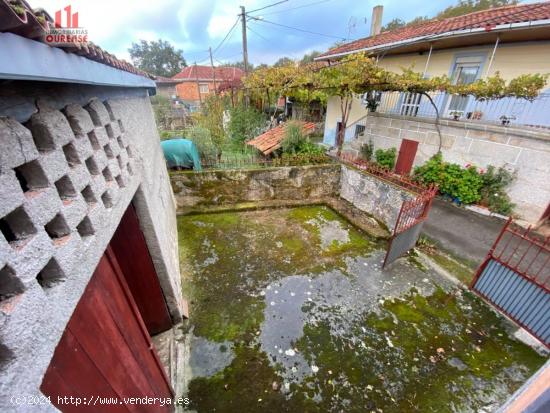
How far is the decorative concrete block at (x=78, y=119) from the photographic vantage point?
1.39 metres

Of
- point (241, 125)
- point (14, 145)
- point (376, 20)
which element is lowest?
point (241, 125)

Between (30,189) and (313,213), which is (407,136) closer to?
(313,213)

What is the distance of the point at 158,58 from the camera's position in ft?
168

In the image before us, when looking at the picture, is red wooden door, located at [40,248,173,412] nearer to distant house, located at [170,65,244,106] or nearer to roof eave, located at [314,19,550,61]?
roof eave, located at [314,19,550,61]

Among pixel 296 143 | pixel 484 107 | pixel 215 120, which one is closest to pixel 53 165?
pixel 296 143

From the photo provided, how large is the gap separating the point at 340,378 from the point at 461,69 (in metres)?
11.0

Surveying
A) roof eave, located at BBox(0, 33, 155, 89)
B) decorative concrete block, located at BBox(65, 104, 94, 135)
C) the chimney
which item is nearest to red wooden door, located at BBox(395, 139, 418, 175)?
the chimney

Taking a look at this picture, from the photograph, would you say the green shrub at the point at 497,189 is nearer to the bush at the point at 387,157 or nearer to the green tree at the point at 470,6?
the bush at the point at 387,157

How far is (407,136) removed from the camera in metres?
8.85

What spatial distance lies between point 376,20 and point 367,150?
8.48m

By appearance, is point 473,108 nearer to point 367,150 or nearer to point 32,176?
point 367,150

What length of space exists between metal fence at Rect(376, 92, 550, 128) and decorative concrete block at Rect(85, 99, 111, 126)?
31.2 ft

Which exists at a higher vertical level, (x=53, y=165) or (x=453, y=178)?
(x=53, y=165)

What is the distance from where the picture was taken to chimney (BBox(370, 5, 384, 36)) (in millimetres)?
12656
